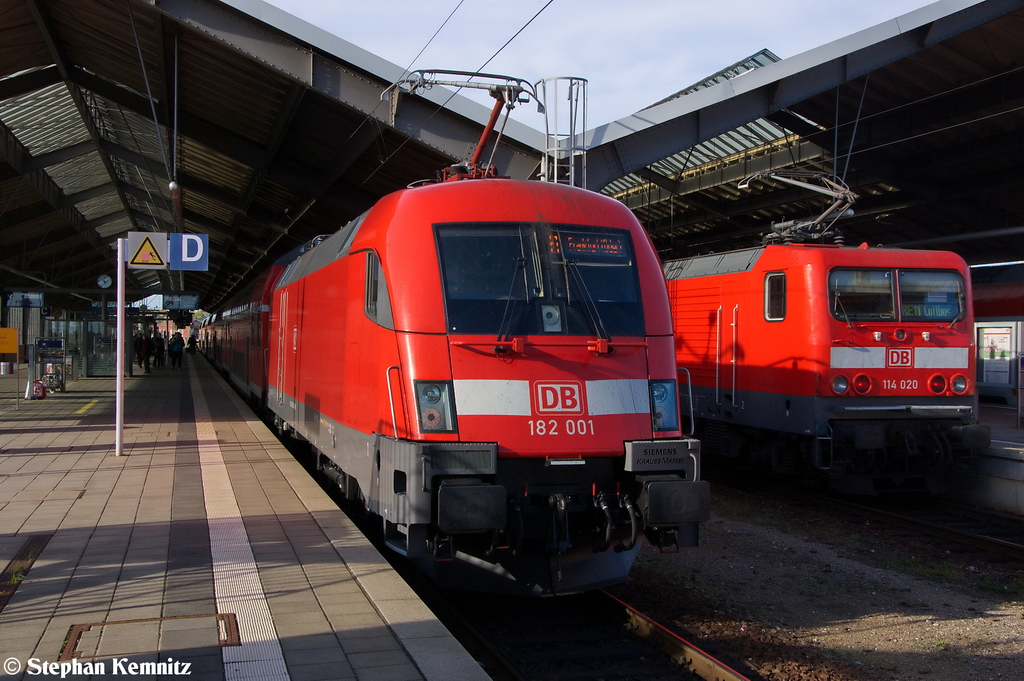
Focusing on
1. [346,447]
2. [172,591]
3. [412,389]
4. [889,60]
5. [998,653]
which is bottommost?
[998,653]

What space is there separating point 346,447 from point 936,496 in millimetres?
8720

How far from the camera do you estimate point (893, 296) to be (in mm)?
10477

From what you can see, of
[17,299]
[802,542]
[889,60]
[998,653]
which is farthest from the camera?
[17,299]

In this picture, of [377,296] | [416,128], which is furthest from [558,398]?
[416,128]

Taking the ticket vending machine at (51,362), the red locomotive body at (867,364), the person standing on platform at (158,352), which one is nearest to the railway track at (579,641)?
the red locomotive body at (867,364)

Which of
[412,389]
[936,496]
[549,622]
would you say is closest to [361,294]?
[412,389]

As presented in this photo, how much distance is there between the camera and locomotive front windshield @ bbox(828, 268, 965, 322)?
A: 408 inches

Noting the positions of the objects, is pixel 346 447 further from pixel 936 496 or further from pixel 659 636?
pixel 936 496

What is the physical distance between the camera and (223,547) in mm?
6527

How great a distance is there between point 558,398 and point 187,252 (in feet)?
26.1

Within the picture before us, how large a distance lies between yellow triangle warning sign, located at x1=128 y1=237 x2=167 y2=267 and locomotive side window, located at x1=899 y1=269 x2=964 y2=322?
9730 mm

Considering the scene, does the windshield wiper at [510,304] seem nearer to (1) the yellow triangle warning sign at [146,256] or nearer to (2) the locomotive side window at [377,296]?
(2) the locomotive side window at [377,296]

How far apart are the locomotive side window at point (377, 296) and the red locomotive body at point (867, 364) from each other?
244 inches

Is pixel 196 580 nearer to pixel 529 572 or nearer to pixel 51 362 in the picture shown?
pixel 529 572
